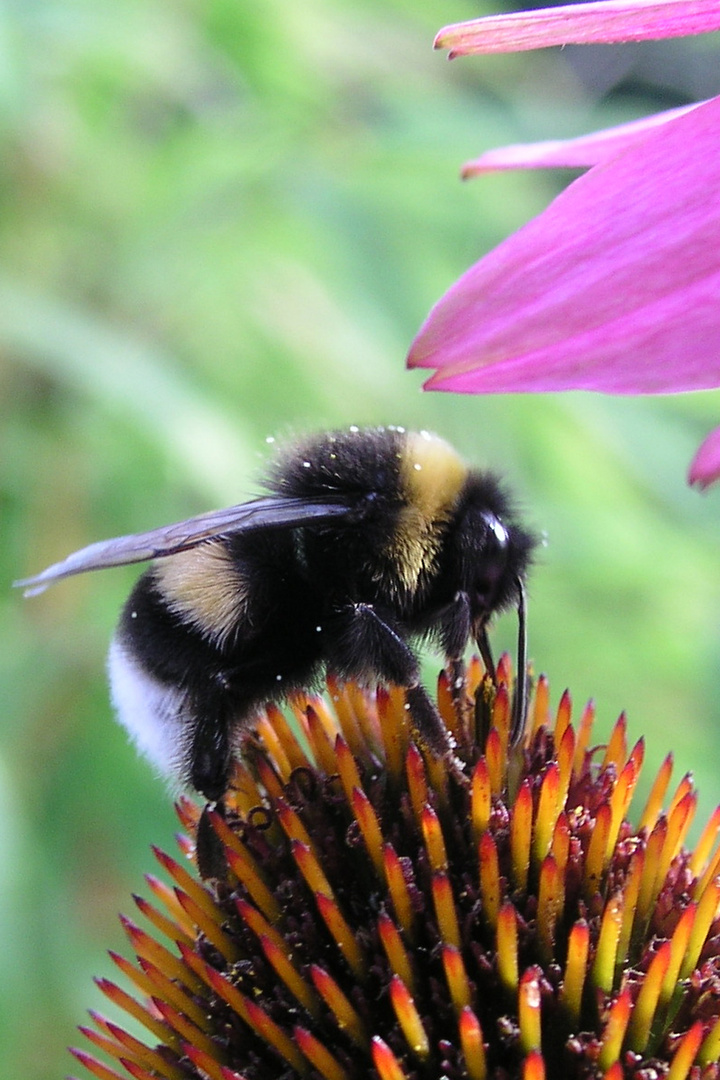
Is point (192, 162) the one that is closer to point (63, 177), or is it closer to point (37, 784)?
point (63, 177)

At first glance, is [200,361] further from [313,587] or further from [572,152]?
[572,152]

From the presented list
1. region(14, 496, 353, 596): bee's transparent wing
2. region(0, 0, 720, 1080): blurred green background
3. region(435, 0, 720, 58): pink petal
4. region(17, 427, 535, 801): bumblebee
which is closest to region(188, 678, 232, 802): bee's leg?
region(17, 427, 535, 801): bumblebee

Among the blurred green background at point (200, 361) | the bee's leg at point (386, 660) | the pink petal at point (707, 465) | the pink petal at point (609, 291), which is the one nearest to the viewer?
the pink petal at point (609, 291)

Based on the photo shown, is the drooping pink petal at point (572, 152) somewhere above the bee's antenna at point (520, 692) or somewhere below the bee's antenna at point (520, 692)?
above

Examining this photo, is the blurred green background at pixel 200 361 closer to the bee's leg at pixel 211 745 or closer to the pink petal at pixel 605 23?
the bee's leg at pixel 211 745

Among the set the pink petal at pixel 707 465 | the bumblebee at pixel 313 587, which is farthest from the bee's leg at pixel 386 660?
the pink petal at pixel 707 465

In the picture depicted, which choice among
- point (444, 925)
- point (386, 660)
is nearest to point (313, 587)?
point (386, 660)

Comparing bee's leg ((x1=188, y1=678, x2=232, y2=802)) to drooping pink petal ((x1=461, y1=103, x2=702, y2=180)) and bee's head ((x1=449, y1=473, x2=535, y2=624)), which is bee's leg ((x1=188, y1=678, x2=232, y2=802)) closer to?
bee's head ((x1=449, y1=473, x2=535, y2=624))
